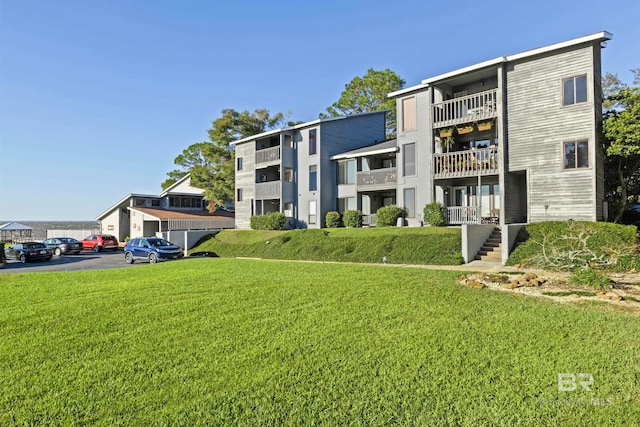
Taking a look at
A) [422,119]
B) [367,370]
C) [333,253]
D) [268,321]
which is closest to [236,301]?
[268,321]

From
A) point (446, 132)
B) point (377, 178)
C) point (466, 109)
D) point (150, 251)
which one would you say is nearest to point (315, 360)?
point (446, 132)

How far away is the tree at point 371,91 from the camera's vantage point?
40.2 meters

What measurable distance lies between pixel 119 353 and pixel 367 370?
3.38 metres

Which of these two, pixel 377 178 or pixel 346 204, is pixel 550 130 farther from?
pixel 346 204

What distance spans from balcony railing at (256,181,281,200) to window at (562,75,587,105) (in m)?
20.2

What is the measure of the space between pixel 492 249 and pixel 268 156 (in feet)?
68.4

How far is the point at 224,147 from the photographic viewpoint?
41344 mm

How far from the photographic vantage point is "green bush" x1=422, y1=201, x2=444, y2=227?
2050cm

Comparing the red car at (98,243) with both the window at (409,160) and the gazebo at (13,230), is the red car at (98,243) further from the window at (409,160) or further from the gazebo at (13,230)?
the window at (409,160)

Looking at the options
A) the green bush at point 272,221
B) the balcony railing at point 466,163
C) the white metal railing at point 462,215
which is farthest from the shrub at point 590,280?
the green bush at point 272,221

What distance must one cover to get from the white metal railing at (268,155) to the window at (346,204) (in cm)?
684

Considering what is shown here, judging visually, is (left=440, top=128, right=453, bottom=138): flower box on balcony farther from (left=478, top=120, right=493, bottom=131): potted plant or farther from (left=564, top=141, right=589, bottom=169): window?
(left=564, top=141, right=589, bottom=169): window

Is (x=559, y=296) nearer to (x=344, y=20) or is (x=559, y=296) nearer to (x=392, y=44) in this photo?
(x=344, y=20)

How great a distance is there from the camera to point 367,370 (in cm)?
454
